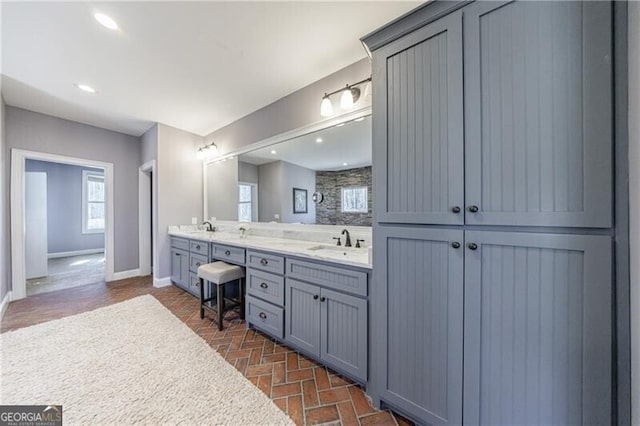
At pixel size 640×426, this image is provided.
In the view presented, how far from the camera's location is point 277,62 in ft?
7.02

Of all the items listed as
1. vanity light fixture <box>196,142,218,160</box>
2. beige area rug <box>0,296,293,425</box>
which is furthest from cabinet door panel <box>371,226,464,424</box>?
vanity light fixture <box>196,142,218,160</box>

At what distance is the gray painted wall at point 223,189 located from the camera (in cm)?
→ 352

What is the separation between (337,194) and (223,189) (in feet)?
7.31

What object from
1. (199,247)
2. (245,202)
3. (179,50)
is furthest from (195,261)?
(179,50)

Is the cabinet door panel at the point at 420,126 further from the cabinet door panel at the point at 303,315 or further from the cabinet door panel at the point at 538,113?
the cabinet door panel at the point at 303,315

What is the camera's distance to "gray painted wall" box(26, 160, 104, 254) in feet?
19.2

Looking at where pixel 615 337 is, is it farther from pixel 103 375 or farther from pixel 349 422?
pixel 103 375

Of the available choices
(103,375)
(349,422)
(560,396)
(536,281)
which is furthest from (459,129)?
(103,375)

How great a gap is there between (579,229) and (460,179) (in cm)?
46

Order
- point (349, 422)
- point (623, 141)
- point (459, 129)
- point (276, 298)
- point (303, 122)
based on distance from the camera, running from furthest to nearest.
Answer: point (303, 122) → point (276, 298) → point (349, 422) → point (459, 129) → point (623, 141)

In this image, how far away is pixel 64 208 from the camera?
19.9ft

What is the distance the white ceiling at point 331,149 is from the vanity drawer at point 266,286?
1.27 m

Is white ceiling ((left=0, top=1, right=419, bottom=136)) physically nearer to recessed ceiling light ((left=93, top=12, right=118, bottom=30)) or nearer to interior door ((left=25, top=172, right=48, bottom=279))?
recessed ceiling light ((left=93, top=12, right=118, bottom=30))

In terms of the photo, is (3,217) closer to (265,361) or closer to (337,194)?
(265,361)
